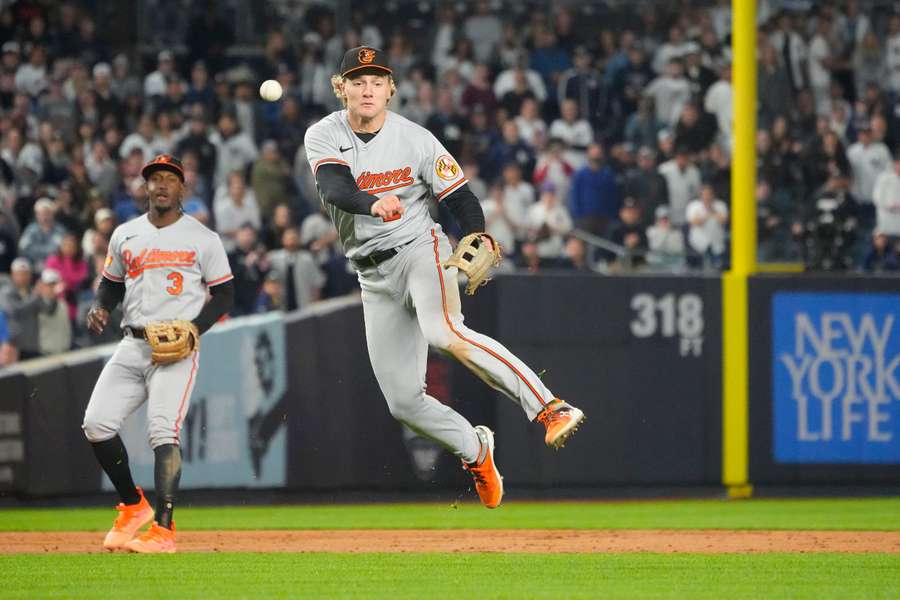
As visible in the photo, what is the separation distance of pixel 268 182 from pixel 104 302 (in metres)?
7.22

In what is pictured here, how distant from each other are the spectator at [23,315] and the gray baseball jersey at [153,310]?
16.8 feet

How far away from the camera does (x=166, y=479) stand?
25.1ft

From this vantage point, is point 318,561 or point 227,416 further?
point 227,416

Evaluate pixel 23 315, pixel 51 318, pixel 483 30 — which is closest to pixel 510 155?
pixel 483 30

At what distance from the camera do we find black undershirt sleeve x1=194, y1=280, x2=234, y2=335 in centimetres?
781

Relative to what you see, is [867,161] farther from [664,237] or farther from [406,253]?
[406,253]

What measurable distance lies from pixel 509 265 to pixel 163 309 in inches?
260

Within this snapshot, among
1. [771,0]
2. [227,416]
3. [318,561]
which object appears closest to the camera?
[318,561]

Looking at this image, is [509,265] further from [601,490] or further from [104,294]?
[104,294]

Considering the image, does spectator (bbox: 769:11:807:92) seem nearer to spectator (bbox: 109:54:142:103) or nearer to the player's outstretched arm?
spectator (bbox: 109:54:142:103)

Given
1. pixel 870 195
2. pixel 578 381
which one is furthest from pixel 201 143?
pixel 870 195

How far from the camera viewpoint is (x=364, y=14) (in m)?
18.9

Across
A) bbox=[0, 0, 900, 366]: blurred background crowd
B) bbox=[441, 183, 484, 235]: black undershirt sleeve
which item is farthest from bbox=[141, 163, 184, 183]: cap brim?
bbox=[0, 0, 900, 366]: blurred background crowd

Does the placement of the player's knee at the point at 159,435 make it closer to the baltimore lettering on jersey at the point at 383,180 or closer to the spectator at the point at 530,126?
the baltimore lettering on jersey at the point at 383,180
